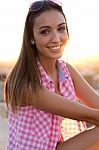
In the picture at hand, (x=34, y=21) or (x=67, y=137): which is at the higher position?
(x=34, y=21)

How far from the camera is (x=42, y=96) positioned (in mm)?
2344

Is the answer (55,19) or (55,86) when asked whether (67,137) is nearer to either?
(55,86)

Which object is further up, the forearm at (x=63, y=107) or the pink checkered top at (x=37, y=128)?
the forearm at (x=63, y=107)

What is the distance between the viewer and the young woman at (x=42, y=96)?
92.6 inches

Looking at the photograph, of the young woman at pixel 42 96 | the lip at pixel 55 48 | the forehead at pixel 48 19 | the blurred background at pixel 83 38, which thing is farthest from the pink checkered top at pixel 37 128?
the blurred background at pixel 83 38

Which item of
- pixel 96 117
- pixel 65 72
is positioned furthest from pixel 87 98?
pixel 96 117

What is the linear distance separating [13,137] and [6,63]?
4.64m

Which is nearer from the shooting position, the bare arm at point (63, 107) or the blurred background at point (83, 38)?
the bare arm at point (63, 107)

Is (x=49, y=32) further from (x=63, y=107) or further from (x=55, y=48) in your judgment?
→ (x=63, y=107)

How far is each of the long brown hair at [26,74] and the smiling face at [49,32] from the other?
0.03 metres

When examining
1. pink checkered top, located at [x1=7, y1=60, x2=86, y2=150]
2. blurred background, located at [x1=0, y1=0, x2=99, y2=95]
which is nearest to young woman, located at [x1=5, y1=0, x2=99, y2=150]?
pink checkered top, located at [x1=7, y1=60, x2=86, y2=150]

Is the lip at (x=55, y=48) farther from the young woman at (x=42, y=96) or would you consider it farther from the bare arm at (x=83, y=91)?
the bare arm at (x=83, y=91)

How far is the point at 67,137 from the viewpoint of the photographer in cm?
257

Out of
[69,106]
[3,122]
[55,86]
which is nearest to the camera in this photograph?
[69,106]
